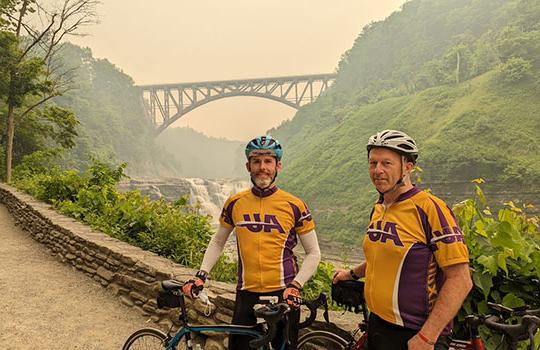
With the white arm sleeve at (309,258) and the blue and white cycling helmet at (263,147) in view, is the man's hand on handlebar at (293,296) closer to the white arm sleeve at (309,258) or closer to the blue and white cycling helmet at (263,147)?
the white arm sleeve at (309,258)

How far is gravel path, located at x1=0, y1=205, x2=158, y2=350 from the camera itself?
156 inches

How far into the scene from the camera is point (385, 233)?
5.52 ft

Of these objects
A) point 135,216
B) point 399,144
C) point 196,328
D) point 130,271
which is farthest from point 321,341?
point 135,216

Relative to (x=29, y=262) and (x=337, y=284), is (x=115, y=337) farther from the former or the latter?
(x=29, y=262)

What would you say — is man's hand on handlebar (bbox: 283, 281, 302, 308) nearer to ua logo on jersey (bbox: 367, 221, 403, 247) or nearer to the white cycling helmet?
ua logo on jersey (bbox: 367, 221, 403, 247)

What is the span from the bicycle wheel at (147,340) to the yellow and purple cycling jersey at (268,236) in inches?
33.7

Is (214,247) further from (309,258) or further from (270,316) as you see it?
(270,316)

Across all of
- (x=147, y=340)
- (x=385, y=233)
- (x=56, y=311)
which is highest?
(x=385, y=233)

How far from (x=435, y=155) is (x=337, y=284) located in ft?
133

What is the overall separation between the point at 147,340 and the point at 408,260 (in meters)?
2.12

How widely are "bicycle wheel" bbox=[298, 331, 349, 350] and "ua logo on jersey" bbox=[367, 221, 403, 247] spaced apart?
3.58 ft

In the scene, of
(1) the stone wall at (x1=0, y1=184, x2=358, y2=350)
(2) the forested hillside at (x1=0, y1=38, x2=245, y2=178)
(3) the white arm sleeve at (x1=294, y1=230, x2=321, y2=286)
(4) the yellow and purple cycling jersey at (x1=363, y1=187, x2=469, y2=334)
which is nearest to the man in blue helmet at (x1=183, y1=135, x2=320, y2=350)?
(3) the white arm sleeve at (x1=294, y1=230, x2=321, y2=286)

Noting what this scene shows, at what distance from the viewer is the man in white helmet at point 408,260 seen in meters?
1.49

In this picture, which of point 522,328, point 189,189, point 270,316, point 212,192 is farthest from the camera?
point 212,192
